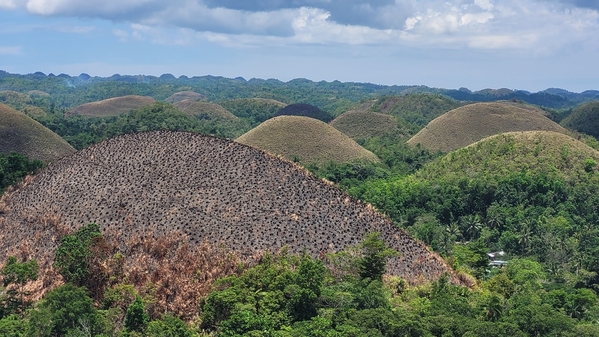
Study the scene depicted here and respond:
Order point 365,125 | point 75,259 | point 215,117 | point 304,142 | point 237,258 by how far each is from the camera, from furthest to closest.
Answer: point 215,117, point 365,125, point 304,142, point 237,258, point 75,259

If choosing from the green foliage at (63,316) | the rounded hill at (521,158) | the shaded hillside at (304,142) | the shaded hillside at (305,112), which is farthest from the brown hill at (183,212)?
the shaded hillside at (305,112)

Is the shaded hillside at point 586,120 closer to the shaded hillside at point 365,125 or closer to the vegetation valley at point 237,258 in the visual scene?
the shaded hillside at point 365,125

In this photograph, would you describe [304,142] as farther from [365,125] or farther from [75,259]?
[75,259]

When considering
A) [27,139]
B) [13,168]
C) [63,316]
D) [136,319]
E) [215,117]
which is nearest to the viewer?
[63,316]

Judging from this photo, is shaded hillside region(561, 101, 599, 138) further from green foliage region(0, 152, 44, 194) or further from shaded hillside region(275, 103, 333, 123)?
green foliage region(0, 152, 44, 194)

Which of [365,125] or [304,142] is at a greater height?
[365,125]

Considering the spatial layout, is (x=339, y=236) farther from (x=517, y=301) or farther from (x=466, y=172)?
(x=466, y=172)

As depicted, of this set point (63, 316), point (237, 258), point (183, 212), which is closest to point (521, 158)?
point (183, 212)
